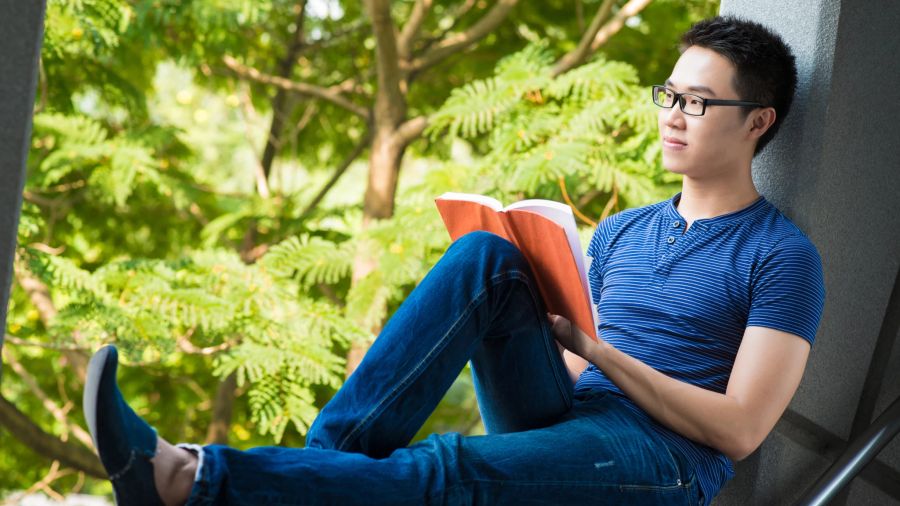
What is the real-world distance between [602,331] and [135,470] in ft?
2.88

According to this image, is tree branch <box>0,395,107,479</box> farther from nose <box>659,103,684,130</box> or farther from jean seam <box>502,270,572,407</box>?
nose <box>659,103,684,130</box>

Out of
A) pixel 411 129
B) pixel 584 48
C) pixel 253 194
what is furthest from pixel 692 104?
pixel 253 194

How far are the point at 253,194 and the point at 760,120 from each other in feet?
7.57

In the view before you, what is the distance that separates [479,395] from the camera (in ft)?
5.33

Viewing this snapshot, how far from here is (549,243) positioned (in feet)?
4.66

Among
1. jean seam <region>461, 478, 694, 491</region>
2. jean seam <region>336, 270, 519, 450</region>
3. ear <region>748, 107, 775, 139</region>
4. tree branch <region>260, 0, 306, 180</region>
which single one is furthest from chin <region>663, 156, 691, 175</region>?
tree branch <region>260, 0, 306, 180</region>

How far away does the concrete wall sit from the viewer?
1.69 metres

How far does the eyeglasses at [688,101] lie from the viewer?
162cm

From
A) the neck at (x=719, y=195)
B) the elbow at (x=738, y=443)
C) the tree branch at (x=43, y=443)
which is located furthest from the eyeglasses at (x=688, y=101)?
the tree branch at (x=43, y=443)

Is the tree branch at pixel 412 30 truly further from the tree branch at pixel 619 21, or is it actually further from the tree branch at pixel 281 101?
the tree branch at pixel 619 21

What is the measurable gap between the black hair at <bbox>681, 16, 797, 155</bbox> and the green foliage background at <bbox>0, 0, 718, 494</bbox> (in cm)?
96

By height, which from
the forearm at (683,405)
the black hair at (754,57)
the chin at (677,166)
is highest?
the black hair at (754,57)

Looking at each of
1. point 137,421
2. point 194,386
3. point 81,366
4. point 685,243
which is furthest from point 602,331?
point 194,386

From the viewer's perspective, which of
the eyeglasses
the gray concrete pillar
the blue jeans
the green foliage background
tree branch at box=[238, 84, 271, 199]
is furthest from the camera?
tree branch at box=[238, 84, 271, 199]
